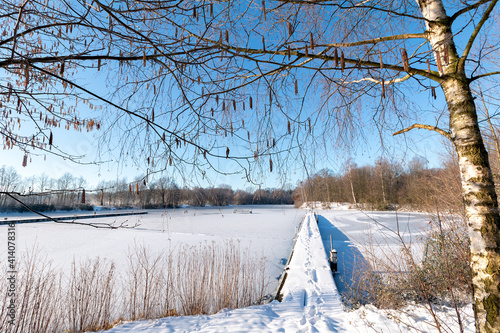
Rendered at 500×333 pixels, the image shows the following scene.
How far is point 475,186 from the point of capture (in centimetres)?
152

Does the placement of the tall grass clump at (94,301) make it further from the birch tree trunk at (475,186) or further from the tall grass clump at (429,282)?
the birch tree trunk at (475,186)

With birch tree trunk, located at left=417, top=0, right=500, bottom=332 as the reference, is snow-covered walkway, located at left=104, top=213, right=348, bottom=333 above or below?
below

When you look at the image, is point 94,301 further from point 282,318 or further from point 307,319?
point 307,319

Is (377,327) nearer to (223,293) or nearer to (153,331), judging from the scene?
(223,293)

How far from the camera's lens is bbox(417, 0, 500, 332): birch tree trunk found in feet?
4.66

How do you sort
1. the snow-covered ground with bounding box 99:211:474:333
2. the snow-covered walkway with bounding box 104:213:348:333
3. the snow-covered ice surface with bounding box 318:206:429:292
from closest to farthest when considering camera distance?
the snow-covered ground with bounding box 99:211:474:333 < the snow-covered walkway with bounding box 104:213:348:333 < the snow-covered ice surface with bounding box 318:206:429:292

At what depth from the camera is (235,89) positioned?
1.90 meters

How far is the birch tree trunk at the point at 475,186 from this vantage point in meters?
1.42

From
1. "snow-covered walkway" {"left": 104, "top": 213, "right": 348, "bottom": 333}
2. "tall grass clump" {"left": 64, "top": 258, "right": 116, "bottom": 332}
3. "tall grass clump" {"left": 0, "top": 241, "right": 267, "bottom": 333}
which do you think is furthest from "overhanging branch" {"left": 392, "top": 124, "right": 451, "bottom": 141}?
"tall grass clump" {"left": 64, "top": 258, "right": 116, "bottom": 332}

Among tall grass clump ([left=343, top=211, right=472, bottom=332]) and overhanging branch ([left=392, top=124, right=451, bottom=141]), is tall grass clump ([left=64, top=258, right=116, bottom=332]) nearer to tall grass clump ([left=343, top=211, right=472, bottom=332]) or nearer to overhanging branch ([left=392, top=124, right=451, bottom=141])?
tall grass clump ([left=343, top=211, right=472, bottom=332])

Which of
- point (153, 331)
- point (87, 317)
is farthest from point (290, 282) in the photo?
point (87, 317)

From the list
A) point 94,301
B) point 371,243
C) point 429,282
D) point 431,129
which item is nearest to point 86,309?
point 94,301

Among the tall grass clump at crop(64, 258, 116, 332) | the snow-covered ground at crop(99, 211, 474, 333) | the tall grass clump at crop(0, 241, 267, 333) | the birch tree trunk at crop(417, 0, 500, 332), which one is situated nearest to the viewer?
the birch tree trunk at crop(417, 0, 500, 332)

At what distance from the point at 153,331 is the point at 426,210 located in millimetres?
5482
